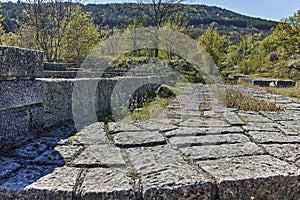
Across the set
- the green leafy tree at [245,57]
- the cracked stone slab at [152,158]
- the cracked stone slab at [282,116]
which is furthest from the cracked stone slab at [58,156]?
the green leafy tree at [245,57]

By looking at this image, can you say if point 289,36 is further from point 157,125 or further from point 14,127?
point 14,127

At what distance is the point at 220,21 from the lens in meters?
81.2

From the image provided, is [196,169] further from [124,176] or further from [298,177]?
[298,177]

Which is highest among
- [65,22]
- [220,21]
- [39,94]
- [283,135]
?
[220,21]

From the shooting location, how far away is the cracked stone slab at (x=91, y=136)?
2064mm

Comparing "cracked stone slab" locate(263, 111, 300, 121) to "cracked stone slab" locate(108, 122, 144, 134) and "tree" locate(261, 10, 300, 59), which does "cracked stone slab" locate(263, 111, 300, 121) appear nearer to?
"cracked stone slab" locate(108, 122, 144, 134)

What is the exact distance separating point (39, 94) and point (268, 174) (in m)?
1.82

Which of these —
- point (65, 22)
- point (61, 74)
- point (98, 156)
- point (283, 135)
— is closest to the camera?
point (98, 156)

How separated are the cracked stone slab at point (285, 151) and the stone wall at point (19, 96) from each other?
1870 millimetres

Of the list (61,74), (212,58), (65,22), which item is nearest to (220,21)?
(212,58)

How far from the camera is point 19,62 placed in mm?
1894


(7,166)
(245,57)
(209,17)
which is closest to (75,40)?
(7,166)

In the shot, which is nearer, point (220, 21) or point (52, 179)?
point (52, 179)

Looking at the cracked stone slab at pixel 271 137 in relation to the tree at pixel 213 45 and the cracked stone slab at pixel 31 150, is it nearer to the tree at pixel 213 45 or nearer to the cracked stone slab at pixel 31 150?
the cracked stone slab at pixel 31 150
